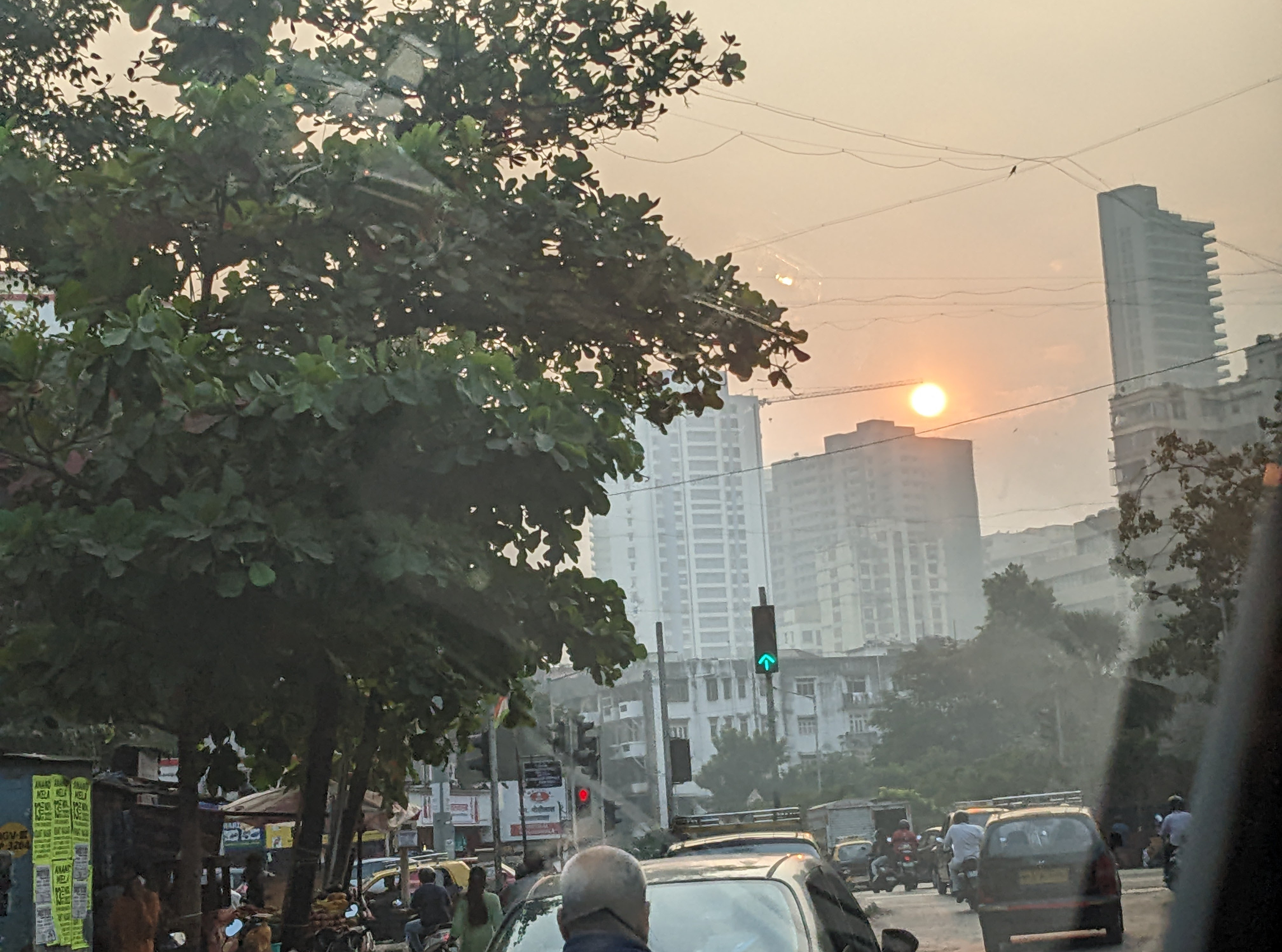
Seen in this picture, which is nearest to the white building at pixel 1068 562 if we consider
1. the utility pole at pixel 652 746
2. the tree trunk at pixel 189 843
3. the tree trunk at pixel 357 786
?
the utility pole at pixel 652 746

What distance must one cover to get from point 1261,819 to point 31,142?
12.1 metres

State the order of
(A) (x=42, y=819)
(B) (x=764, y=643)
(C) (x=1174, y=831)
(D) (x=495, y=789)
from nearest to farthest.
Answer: (A) (x=42, y=819) → (C) (x=1174, y=831) → (B) (x=764, y=643) → (D) (x=495, y=789)

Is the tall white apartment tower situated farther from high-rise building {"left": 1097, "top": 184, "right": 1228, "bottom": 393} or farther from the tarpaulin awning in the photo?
the tarpaulin awning

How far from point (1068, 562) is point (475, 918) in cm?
5236

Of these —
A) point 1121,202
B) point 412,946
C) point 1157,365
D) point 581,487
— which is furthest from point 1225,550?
point 581,487

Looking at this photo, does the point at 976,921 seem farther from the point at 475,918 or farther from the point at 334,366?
the point at 334,366

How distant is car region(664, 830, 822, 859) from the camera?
12.3m

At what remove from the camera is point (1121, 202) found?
22.3 metres

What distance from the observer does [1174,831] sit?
1645cm

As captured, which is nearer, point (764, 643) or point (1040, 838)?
point (1040, 838)

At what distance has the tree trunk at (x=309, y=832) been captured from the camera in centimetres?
1130

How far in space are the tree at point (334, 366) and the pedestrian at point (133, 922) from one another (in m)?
0.88

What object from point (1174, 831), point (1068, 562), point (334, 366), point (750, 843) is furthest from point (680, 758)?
point (1068, 562)

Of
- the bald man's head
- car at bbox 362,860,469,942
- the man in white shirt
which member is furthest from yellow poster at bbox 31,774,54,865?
the man in white shirt
